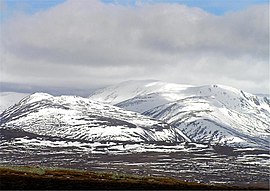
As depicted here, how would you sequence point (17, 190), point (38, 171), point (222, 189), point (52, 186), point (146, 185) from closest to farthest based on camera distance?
A: point (17, 190) → point (52, 186) → point (146, 185) → point (222, 189) → point (38, 171)

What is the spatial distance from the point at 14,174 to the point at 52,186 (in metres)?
7.82

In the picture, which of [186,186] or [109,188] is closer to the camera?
[109,188]

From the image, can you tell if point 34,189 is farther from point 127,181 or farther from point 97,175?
point 97,175

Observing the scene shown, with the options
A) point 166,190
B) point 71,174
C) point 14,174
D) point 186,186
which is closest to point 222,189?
point 186,186

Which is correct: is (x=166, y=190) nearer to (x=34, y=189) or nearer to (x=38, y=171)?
(x=34, y=189)

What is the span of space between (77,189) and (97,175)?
13.2 metres

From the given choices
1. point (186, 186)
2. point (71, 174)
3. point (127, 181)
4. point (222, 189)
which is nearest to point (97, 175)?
point (71, 174)

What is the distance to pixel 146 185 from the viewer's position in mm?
52344

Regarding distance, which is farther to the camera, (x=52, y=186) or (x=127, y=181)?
(x=127, y=181)

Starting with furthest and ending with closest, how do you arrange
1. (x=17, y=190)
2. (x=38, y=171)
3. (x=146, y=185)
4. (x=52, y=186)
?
1. (x=38, y=171)
2. (x=146, y=185)
3. (x=52, y=186)
4. (x=17, y=190)

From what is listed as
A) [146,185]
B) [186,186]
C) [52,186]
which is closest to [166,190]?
[146,185]

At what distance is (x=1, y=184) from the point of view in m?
45.9

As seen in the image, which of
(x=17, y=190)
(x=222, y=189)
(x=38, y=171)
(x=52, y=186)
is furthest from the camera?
(x=38, y=171)

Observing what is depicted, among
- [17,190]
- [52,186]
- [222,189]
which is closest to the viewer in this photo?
[17,190]
